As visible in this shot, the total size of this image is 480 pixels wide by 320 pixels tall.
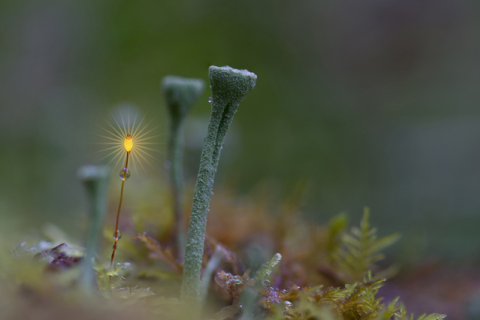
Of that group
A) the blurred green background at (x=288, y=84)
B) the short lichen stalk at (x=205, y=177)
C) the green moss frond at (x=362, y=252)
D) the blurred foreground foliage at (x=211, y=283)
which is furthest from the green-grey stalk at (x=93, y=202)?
the blurred green background at (x=288, y=84)

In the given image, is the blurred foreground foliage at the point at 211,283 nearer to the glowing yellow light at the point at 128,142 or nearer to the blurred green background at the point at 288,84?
the glowing yellow light at the point at 128,142

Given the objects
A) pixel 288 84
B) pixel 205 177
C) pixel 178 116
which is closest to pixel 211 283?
pixel 205 177

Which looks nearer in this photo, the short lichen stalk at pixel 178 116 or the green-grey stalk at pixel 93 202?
the green-grey stalk at pixel 93 202

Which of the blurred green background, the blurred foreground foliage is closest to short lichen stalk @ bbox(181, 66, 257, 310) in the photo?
the blurred foreground foliage

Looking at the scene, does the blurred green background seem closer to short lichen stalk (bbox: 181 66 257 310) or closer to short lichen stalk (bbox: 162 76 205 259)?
short lichen stalk (bbox: 162 76 205 259)

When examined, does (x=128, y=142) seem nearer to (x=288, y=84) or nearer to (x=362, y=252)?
(x=362, y=252)

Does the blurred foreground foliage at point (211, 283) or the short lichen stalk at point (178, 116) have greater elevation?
the short lichen stalk at point (178, 116)

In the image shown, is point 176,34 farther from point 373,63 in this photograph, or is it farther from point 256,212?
point 256,212

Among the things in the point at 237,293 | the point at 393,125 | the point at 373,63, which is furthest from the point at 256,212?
the point at 373,63
